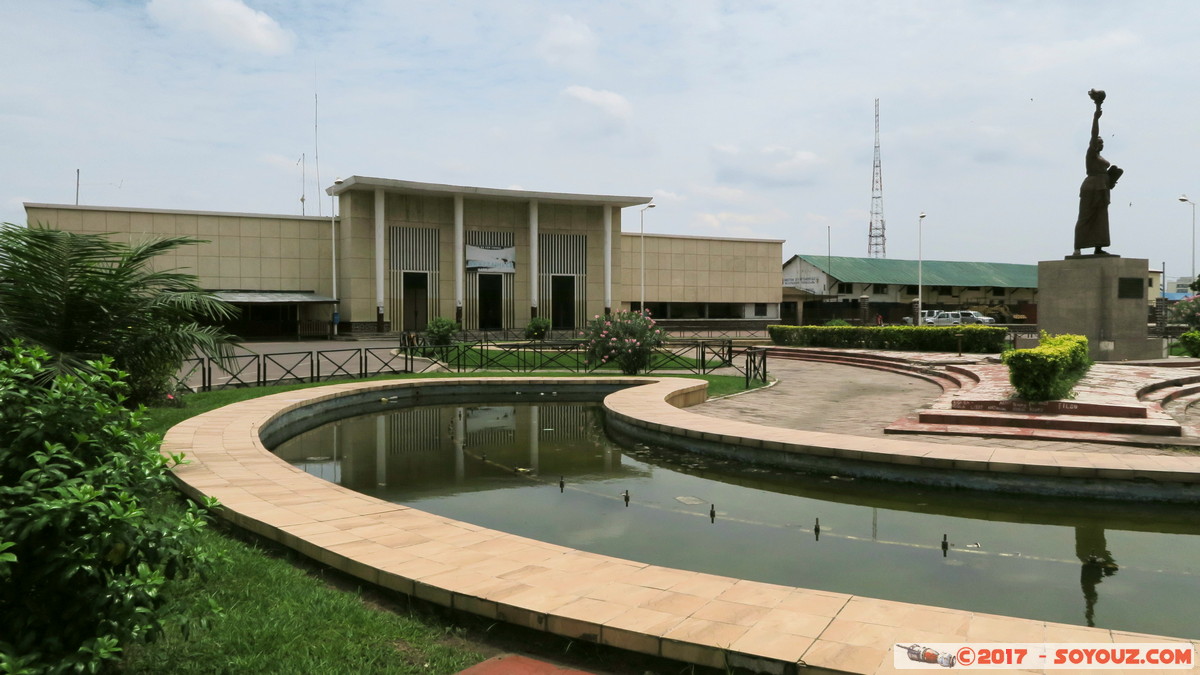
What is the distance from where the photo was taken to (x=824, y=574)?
18.4ft

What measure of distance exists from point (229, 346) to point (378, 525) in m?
5.32

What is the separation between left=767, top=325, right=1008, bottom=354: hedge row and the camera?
25.9m

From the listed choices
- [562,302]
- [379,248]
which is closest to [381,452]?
[379,248]

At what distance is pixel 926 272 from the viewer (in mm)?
58969

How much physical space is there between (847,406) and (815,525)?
7.43 m

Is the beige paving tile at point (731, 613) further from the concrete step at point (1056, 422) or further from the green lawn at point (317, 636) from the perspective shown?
the concrete step at point (1056, 422)

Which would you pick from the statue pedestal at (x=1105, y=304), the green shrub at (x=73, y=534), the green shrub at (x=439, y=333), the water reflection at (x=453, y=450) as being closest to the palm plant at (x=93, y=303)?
the water reflection at (x=453, y=450)

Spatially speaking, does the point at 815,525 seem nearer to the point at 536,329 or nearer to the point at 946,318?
the point at 536,329

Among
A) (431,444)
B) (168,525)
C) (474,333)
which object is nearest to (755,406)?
(431,444)

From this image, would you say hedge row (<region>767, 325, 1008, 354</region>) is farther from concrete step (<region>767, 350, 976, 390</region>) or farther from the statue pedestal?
the statue pedestal

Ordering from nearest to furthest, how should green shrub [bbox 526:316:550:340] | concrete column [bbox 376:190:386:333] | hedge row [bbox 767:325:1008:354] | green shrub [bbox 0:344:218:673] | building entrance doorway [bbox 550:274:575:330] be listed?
green shrub [bbox 0:344:218:673] < hedge row [bbox 767:325:1008:354] < green shrub [bbox 526:316:550:340] < concrete column [bbox 376:190:386:333] < building entrance doorway [bbox 550:274:575:330]

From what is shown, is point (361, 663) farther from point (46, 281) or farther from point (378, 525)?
point (46, 281)

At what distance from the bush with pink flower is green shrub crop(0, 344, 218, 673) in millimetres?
16666

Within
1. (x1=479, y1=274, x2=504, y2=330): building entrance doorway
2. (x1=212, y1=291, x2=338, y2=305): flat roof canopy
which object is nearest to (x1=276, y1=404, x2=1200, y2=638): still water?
(x1=212, y1=291, x2=338, y2=305): flat roof canopy
